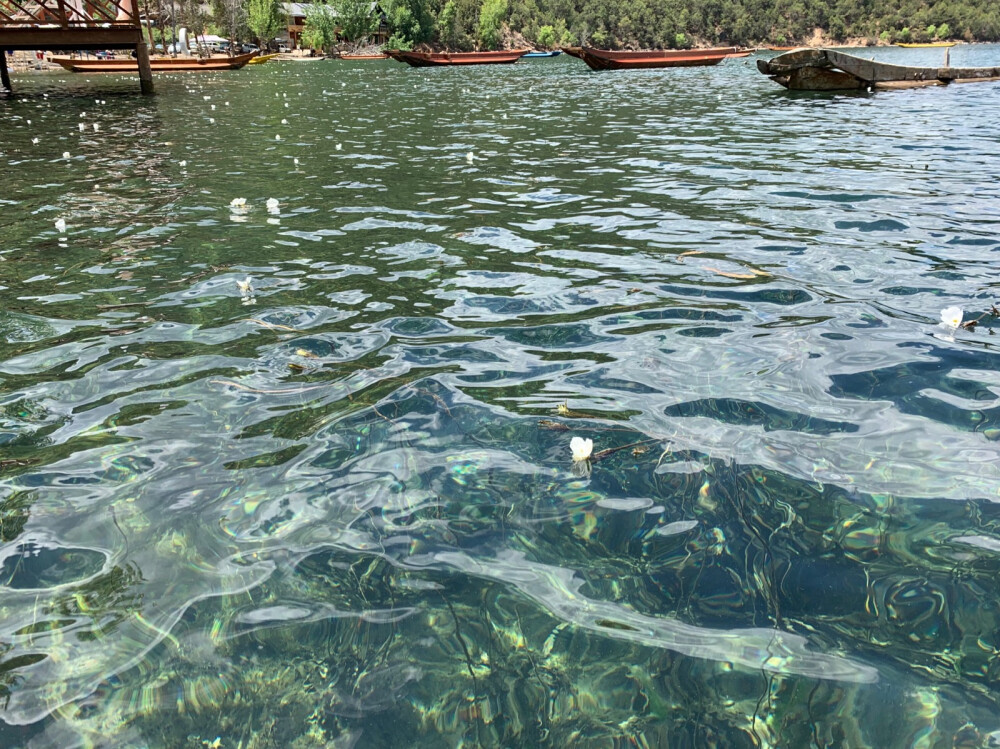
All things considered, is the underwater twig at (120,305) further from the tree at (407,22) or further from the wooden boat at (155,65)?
the tree at (407,22)

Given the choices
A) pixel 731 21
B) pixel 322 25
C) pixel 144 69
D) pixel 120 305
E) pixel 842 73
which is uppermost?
pixel 731 21

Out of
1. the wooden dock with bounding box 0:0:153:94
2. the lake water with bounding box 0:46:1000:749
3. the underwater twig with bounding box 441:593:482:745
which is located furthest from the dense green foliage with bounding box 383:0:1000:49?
the underwater twig with bounding box 441:593:482:745

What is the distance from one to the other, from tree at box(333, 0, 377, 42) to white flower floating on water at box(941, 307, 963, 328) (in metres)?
76.0

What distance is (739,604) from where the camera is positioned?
1774 millimetres

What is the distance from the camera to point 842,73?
654 inches

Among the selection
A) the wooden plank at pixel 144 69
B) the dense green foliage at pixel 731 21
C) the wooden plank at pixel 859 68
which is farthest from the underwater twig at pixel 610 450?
the dense green foliage at pixel 731 21

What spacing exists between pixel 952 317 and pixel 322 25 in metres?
73.2

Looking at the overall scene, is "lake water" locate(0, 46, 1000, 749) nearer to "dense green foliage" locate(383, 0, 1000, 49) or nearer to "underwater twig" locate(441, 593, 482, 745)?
"underwater twig" locate(441, 593, 482, 745)

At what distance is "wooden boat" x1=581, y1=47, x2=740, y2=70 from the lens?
117 feet

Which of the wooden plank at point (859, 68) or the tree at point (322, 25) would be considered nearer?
the wooden plank at point (859, 68)

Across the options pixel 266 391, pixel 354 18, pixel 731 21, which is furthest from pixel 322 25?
pixel 731 21

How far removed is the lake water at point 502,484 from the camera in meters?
1.54

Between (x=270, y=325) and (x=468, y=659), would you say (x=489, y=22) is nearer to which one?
(x=270, y=325)

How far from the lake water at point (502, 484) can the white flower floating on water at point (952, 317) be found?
0.06m
